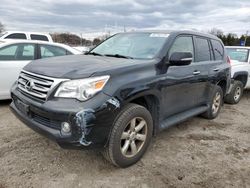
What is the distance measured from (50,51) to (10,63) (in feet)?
3.49

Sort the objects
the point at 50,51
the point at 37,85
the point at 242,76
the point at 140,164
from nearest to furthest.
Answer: the point at 37,85
the point at 140,164
the point at 50,51
the point at 242,76

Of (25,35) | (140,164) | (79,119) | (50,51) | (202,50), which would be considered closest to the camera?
(79,119)

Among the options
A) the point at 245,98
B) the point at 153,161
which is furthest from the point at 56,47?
the point at 245,98

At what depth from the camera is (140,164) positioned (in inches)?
130

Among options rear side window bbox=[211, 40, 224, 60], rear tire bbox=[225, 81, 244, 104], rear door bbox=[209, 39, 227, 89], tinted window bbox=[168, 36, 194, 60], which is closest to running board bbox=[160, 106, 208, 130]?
rear door bbox=[209, 39, 227, 89]

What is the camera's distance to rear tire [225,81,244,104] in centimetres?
683

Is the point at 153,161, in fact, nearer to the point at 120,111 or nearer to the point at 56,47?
the point at 120,111

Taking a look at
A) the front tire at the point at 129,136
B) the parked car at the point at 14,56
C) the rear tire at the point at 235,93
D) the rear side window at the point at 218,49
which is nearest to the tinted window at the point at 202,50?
the rear side window at the point at 218,49

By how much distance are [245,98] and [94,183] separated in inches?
271

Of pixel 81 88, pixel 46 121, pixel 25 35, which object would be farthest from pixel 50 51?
pixel 25 35

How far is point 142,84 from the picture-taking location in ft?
10.1

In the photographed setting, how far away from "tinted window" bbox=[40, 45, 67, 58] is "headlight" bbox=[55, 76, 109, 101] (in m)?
3.65

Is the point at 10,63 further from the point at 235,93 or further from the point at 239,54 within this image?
the point at 239,54

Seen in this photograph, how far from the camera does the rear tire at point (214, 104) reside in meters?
5.07
